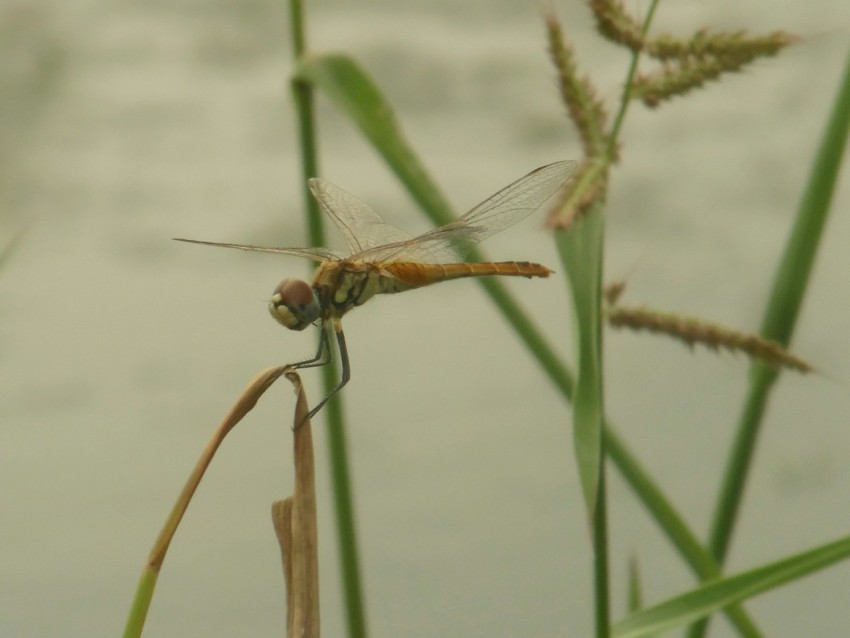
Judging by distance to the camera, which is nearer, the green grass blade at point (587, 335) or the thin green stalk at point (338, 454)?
the green grass blade at point (587, 335)

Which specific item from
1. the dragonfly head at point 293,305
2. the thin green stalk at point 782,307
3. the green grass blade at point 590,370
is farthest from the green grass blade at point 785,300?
the dragonfly head at point 293,305

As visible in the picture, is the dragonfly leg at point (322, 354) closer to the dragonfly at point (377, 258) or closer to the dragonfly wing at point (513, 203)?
the dragonfly at point (377, 258)

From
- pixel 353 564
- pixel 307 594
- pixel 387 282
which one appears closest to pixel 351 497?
pixel 353 564

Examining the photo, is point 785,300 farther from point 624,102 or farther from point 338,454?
point 338,454

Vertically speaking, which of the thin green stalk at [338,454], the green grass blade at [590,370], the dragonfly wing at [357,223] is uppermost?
the dragonfly wing at [357,223]

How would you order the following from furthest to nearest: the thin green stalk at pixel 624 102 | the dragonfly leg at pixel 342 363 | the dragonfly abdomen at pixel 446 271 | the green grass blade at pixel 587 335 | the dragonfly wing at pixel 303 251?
1. the dragonfly abdomen at pixel 446 271
2. the dragonfly leg at pixel 342 363
3. the dragonfly wing at pixel 303 251
4. the thin green stalk at pixel 624 102
5. the green grass blade at pixel 587 335

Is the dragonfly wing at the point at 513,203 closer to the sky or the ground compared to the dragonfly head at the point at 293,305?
closer to the sky

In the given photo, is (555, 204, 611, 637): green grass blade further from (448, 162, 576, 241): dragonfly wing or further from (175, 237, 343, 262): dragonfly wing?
(448, 162, 576, 241): dragonfly wing
